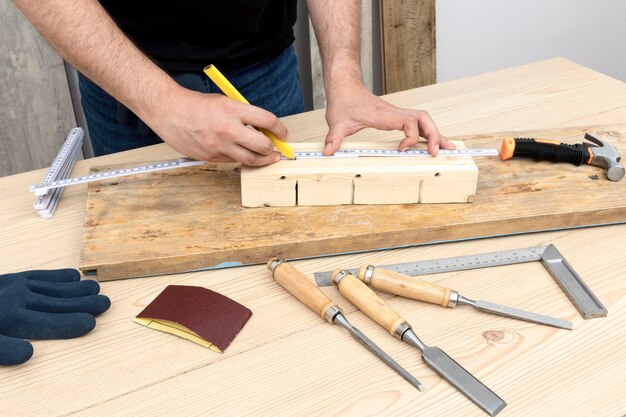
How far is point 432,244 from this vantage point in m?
1.38

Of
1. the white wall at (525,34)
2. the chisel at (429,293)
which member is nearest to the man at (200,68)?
the chisel at (429,293)

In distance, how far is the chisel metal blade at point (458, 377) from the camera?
98cm

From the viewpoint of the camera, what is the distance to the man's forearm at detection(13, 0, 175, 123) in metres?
1.36

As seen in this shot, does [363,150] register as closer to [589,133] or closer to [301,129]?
[301,129]

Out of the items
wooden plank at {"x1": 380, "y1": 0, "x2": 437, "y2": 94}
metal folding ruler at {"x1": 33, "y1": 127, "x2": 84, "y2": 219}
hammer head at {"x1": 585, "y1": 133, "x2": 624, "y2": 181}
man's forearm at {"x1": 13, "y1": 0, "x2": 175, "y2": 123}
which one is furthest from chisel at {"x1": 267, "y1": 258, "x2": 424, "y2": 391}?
wooden plank at {"x1": 380, "y1": 0, "x2": 437, "y2": 94}

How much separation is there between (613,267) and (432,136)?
494 mm

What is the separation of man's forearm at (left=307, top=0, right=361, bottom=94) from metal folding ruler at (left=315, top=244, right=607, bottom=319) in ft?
2.09

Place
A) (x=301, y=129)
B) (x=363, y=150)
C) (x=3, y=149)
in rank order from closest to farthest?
(x=363, y=150), (x=301, y=129), (x=3, y=149)

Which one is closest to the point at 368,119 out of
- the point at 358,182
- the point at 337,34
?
the point at 358,182

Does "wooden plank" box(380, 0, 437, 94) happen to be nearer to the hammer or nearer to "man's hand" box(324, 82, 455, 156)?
"man's hand" box(324, 82, 455, 156)

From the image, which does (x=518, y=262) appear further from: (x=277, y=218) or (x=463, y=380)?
(x=277, y=218)

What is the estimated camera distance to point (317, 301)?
1.16 m

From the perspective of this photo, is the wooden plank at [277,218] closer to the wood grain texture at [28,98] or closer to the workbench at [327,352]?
the workbench at [327,352]

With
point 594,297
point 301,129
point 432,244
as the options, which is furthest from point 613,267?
point 301,129
